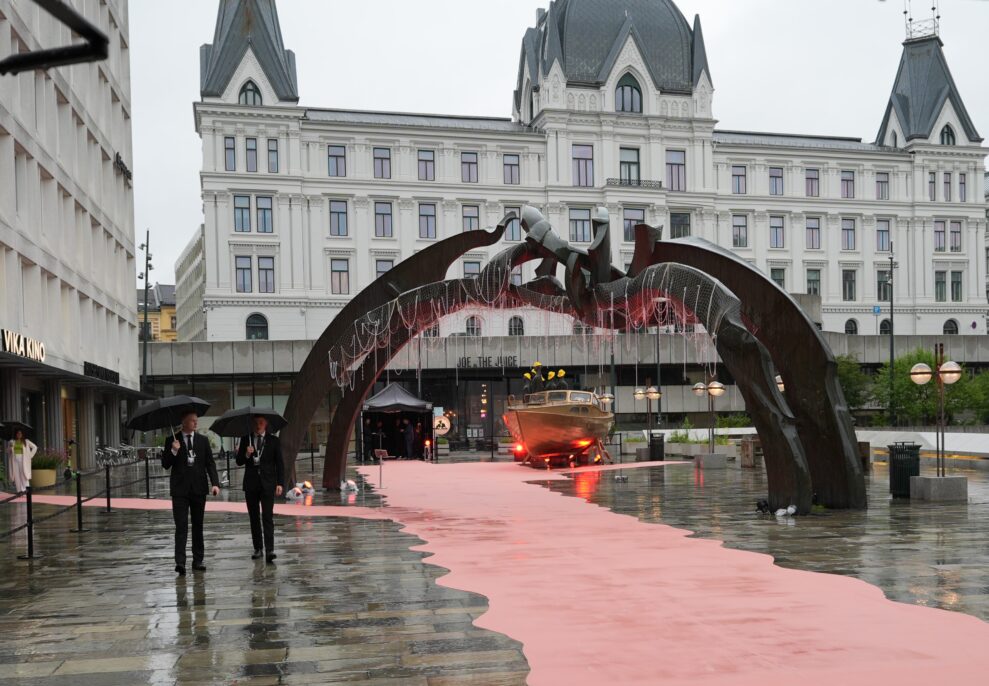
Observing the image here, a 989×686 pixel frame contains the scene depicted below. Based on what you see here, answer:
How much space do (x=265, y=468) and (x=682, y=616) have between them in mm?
6078

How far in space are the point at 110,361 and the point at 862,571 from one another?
3731cm

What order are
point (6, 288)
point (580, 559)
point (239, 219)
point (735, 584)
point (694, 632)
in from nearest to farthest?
point (694, 632) < point (735, 584) < point (580, 559) < point (6, 288) < point (239, 219)

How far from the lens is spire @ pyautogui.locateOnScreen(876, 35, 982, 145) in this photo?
83000 millimetres

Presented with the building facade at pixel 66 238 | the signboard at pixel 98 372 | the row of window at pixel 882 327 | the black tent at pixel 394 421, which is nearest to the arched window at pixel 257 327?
the building facade at pixel 66 238

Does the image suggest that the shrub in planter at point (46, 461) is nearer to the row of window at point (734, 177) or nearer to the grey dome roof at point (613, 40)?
the row of window at point (734, 177)

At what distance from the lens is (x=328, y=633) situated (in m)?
8.66

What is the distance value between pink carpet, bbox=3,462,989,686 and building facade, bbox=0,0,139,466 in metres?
13.9

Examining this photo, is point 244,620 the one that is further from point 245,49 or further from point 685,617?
point 245,49

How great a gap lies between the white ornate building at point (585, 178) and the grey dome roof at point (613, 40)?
0.16 meters

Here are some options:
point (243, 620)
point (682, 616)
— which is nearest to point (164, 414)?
point (243, 620)

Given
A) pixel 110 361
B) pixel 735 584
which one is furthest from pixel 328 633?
pixel 110 361

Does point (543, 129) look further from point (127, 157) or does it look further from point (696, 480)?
point (696, 480)

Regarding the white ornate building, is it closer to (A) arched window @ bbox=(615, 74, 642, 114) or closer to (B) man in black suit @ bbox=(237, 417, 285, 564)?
(A) arched window @ bbox=(615, 74, 642, 114)

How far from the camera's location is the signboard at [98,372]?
35.9 metres
